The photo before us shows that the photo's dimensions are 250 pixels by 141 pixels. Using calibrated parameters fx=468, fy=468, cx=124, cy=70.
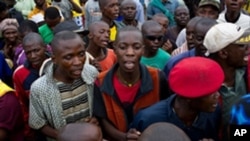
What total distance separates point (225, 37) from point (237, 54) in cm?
14

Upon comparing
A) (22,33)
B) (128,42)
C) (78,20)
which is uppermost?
(128,42)

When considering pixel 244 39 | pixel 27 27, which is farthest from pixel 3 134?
pixel 27 27

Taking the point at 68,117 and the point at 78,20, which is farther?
the point at 78,20

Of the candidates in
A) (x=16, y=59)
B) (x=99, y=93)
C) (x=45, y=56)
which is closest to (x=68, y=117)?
(x=99, y=93)

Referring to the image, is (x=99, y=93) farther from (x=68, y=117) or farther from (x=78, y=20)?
(x=78, y=20)

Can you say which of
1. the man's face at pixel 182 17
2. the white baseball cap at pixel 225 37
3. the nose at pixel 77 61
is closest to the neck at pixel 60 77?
the nose at pixel 77 61

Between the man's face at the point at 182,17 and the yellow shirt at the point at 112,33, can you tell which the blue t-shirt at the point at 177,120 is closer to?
the yellow shirt at the point at 112,33

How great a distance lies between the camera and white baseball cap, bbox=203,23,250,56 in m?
3.19

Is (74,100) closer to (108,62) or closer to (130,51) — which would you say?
(130,51)

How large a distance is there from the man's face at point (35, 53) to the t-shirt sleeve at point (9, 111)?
718 mm

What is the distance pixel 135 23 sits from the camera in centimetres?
642

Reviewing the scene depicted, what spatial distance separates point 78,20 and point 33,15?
848mm

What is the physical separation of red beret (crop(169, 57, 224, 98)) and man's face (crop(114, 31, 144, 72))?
25.7 inches

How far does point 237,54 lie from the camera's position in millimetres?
3207
